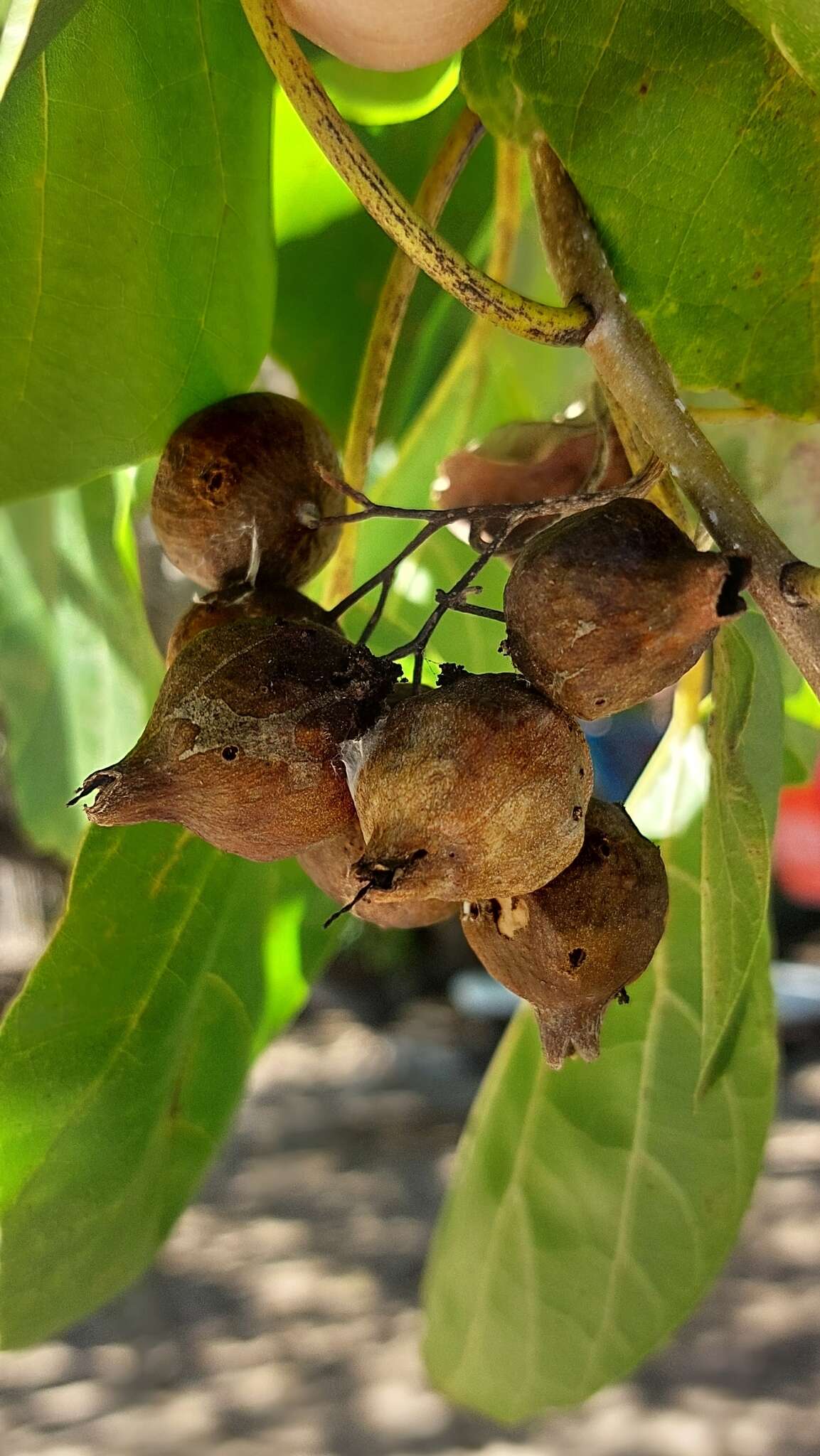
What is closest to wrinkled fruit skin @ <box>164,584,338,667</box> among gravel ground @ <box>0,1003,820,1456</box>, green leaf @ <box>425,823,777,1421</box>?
A: green leaf @ <box>425,823,777,1421</box>

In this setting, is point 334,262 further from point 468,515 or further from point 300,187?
point 468,515

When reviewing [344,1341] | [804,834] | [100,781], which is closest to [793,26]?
[100,781]

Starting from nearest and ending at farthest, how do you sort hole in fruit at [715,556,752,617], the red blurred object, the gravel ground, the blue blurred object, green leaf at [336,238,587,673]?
hole in fruit at [715,556,752,617]
green leaf at [336,238,587,673]
the red blurred object
the gravel ground
the blue blurred object

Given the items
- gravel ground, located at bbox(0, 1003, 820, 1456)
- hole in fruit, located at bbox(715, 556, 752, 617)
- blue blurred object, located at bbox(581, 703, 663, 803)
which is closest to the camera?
hole in fruit, located at bbox(715, 556, 752, 617)

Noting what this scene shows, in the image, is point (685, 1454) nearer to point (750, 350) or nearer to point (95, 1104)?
point (95, 1104)

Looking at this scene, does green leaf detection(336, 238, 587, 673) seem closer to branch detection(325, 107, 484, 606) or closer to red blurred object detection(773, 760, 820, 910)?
branch detection(325, 107, 484, 606)

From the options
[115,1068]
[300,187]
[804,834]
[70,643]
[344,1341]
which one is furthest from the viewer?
[344,1341]
